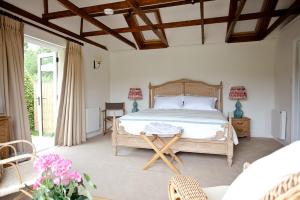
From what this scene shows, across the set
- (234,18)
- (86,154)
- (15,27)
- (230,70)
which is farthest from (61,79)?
(230,70)

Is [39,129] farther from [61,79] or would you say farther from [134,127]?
[134,127]

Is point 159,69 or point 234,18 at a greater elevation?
point 234,18

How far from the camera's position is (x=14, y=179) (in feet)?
5.65

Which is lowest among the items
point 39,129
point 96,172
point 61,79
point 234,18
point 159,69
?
point 96,172

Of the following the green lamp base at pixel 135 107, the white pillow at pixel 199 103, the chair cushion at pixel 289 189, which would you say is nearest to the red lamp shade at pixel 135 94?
the green lamp base at pixel 135 107

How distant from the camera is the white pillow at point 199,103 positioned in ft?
15.7

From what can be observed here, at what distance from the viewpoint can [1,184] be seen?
1628 millimetres

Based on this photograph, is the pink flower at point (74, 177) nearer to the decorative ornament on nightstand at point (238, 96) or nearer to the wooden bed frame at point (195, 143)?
the wooden bed frame at point (195, 143)

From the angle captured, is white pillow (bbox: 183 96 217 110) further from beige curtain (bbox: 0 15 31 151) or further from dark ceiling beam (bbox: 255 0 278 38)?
beige curtain (bbox: 0 15 31 151)

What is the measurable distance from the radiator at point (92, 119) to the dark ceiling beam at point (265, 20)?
14.3ft

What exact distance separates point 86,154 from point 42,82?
83.6 inches

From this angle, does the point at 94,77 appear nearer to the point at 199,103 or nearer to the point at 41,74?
the point at 41,74

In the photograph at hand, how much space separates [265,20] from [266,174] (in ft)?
14.8

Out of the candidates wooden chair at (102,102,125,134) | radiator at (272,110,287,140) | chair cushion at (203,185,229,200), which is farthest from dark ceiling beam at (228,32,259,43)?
chair cushion at (203,185,229,200)
